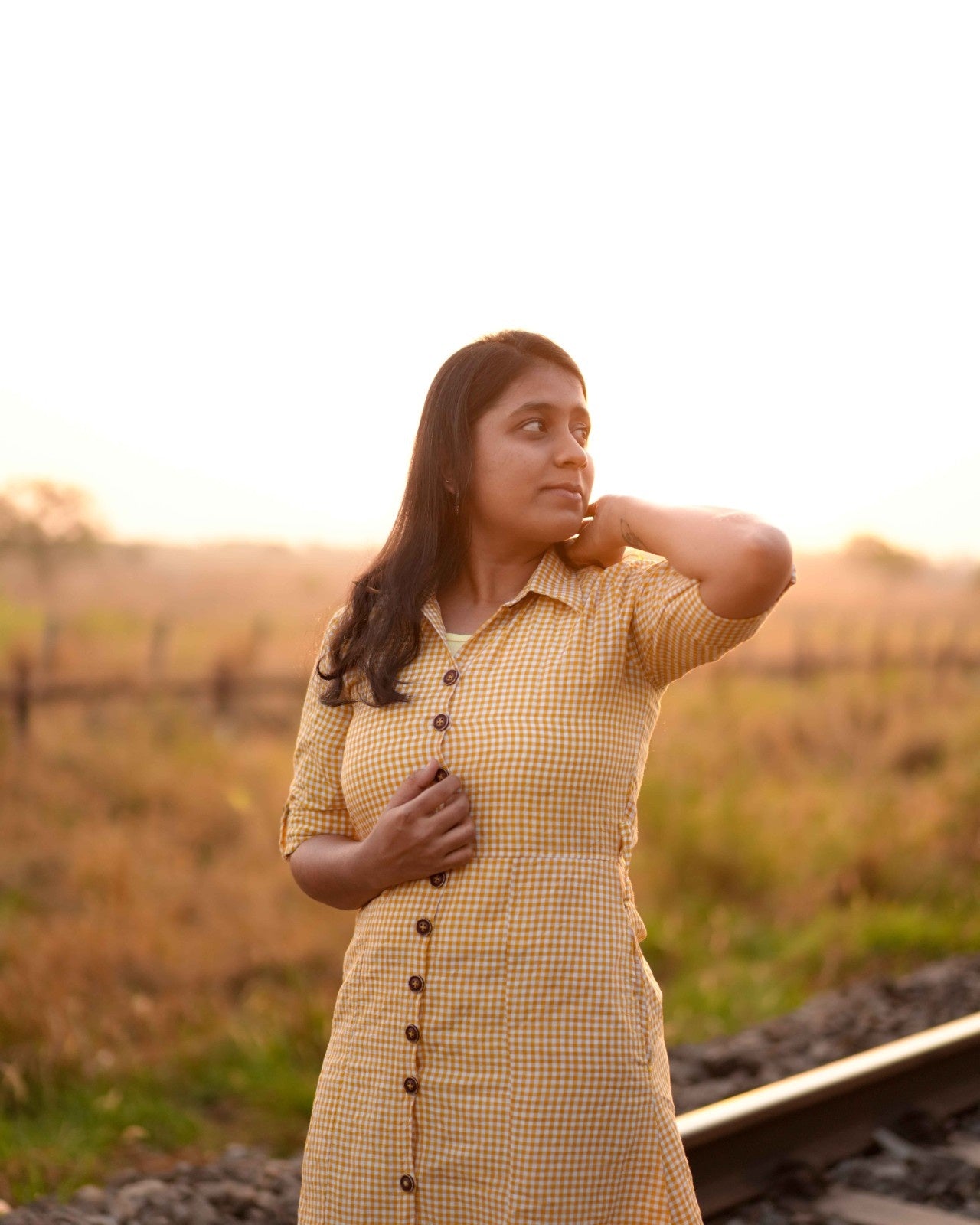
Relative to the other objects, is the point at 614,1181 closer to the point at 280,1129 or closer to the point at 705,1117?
the point at 705,1117

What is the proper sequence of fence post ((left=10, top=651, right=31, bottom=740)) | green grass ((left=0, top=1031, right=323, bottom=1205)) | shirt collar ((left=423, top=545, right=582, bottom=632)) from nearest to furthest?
shirt collar ((left=423, top=545, right=582, bottom=632))
green grass ((left=0, top=1031, right=323, bottom=1205))
fence post ((left=10, top=651, right=31, bottom=740))

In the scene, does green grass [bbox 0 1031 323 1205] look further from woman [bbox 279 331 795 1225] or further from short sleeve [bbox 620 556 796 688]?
short sleeve [bbox 620 556 796 688]

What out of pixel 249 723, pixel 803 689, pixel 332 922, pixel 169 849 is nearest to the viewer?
pixel 332 922

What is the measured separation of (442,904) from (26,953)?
4793 mm

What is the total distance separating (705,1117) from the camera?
3.37m

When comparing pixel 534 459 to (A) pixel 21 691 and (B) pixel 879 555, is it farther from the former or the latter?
(B) pixel 879 555

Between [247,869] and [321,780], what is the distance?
537 centimetres

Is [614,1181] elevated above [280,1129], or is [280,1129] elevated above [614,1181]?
[614,1181]

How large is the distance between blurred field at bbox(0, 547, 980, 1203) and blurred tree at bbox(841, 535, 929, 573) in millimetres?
3170

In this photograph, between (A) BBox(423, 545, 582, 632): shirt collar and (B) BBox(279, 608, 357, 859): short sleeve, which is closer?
(A) BBox(423, 545, 582, 632): shirt collar

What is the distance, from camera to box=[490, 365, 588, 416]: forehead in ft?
6.82

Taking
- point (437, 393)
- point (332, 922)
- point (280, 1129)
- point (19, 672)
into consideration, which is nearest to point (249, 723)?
point (19, 672)

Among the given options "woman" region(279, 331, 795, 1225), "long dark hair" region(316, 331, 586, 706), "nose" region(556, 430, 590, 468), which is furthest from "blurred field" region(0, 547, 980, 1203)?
"nose" region(556, 430, 590, 468)

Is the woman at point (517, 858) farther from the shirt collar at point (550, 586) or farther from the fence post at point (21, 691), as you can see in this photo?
the fence post at point (21, 691)
